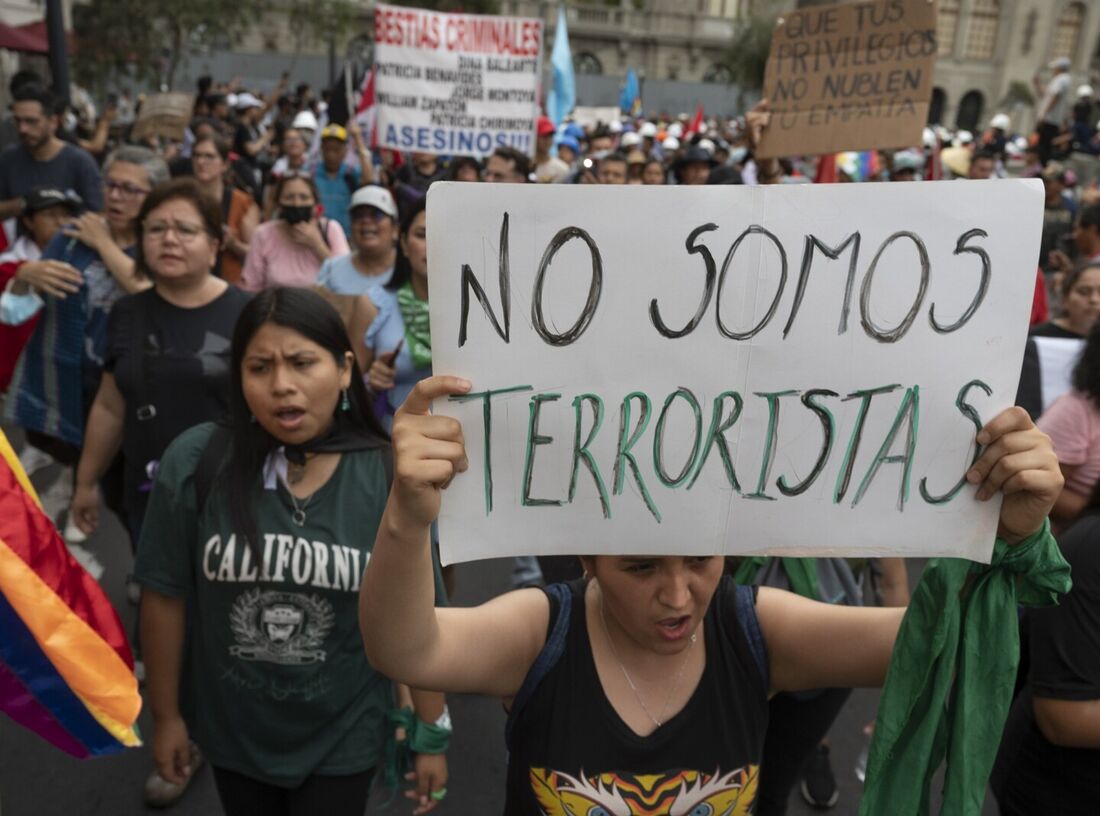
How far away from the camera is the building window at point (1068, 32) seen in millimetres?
50938

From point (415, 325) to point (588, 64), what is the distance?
172ft

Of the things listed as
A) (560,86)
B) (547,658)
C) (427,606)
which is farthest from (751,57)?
(427,606)

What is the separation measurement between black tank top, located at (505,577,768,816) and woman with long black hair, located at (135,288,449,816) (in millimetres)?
635

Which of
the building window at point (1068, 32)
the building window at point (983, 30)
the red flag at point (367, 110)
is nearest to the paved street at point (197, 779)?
the red flag at point (367, 110)

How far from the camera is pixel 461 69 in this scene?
693 cm

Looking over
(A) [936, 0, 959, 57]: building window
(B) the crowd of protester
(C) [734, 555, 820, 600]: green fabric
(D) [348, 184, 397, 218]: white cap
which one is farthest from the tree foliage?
(C) [734, 555, 820, 600]: green fabric

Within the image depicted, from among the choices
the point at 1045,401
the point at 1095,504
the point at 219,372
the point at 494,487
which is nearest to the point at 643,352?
the point at 494,487

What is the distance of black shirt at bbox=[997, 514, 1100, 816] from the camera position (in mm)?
1737

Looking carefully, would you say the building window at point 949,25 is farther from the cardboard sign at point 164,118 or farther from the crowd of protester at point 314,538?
the crowd of protester at point 314,538

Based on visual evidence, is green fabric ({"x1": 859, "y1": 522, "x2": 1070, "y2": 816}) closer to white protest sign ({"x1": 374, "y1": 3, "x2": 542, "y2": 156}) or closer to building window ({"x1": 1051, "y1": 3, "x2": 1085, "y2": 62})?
white protest sign ({"x1": 374, "y1": 3, "x2": 542, "y2": 156})

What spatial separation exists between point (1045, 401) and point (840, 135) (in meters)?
1.86

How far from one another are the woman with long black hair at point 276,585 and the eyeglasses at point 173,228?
1.07m

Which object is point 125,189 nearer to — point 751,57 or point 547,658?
point 547,658

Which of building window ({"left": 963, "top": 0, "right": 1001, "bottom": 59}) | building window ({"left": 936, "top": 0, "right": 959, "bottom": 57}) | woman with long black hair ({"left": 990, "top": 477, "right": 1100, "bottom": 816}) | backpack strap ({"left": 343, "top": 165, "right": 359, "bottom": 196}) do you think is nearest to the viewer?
woman with long black hair ({"left": 990, "top": 477, "right": 1100, "bottom": 816})
